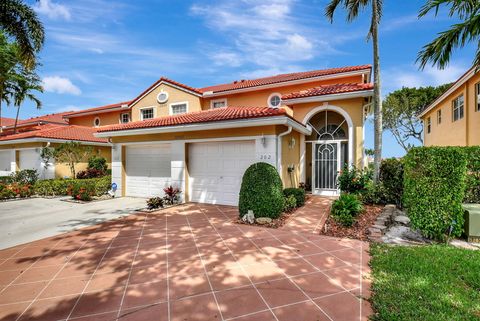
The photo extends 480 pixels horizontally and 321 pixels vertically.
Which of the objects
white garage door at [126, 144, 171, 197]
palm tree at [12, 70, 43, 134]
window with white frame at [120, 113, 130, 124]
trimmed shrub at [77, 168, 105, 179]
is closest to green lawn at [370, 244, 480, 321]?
white garage door at [126, 144, 171, 197]

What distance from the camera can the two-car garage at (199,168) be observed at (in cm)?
974

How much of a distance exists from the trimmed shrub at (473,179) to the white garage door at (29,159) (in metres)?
21.6

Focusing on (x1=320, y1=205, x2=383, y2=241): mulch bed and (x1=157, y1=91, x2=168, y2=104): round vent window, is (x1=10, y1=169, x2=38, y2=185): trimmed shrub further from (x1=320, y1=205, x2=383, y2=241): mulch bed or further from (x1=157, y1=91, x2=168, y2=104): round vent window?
(x1=320, y1=205, x2=383, y2=241): mulch bed

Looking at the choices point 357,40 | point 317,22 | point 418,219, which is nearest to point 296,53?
point 317,22

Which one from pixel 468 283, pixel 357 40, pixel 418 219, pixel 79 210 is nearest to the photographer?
pixel 468 283

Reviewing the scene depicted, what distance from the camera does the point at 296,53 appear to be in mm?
11648

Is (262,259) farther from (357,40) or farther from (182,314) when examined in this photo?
(357,40)

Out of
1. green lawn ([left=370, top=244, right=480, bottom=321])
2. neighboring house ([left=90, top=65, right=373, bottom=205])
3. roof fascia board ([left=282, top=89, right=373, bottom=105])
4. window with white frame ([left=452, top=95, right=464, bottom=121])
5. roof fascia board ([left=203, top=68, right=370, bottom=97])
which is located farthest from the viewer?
window with white frame ([left=452, top=95, right=464, bottom=121])

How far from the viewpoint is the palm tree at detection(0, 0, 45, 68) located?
39.2 feet

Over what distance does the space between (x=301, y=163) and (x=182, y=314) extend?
10032 mm

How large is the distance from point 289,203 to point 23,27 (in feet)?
52.1

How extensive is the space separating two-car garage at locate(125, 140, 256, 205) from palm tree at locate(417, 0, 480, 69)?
288 inches

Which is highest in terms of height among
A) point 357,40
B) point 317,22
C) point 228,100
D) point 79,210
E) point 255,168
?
point 317,22

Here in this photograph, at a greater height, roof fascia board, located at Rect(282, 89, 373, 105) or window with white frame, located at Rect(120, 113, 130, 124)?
window with white frame, located at Rect(120, 113, 130, 124)
